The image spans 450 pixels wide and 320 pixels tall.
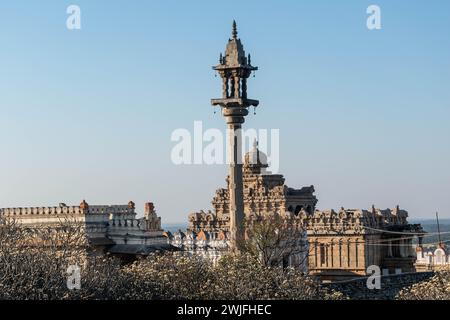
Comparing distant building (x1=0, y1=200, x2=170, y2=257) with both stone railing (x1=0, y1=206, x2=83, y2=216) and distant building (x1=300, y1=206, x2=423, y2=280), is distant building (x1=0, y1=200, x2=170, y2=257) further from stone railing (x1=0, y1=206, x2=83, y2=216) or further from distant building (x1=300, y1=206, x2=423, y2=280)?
distant building (x1=300, y1=206, x2=423, y2=280)

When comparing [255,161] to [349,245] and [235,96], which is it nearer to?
[349,245]

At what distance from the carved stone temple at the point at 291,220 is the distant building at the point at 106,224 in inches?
222

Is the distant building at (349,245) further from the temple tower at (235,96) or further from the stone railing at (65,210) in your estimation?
the temple tower at (235,96)

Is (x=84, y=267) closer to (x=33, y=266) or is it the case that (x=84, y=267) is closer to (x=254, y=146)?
(x=33, y=266)

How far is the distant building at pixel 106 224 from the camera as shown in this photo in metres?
88.2

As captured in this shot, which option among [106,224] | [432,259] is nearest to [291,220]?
[106,224]

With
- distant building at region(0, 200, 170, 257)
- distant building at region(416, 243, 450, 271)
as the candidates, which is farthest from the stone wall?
distant building at region(416, 243, 450, 271)

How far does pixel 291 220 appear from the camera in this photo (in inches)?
4210

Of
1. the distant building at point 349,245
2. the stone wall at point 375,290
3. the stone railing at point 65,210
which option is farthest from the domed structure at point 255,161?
the stone wall at point 375,290

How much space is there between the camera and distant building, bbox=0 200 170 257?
88.2 metres
